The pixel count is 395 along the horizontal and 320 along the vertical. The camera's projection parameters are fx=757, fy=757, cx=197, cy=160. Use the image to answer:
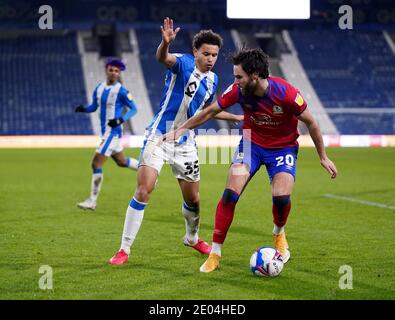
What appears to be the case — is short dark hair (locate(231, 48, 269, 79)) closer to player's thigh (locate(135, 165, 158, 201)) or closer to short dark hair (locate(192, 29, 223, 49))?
short dark hair (locate(192, 29, 223, 49))

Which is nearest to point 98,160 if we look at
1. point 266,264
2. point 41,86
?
point 266,264

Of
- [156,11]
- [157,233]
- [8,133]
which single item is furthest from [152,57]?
[157,233]

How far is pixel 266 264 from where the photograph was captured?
7.30 metres

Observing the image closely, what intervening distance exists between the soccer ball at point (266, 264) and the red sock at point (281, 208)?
0.67m

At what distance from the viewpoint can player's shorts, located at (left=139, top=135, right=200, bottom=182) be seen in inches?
318

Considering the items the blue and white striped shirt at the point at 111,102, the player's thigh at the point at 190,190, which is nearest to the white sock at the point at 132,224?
the player's thigh at the point at 190,190

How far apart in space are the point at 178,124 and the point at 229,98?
0.88 metres

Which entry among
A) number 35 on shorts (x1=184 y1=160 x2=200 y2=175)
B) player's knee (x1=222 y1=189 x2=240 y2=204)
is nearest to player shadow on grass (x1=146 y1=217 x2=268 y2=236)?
number 35 on shorts (x1=184 y1=160 x2=200 y2=175)

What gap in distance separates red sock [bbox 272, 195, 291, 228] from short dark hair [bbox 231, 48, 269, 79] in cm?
131

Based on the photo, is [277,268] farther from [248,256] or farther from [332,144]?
[332,144]

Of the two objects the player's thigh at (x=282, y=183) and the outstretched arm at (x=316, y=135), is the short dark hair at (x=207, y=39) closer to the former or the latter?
the outstretched arm at (x=316, y=135)

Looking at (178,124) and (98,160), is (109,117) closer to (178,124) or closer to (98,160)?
(98,160)

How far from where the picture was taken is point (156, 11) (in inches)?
1788

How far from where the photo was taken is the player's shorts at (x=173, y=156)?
26.5 feet
